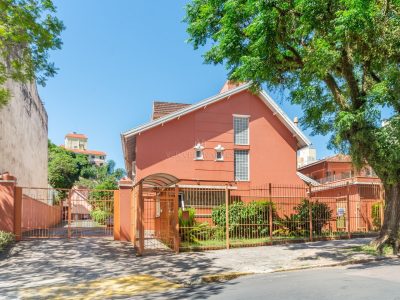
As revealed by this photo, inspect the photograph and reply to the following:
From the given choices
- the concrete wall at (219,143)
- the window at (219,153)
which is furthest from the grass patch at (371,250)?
the window at (219,153)

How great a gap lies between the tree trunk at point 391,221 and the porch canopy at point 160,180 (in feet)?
23.9

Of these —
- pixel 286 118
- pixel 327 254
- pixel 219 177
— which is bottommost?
pixel 327 254

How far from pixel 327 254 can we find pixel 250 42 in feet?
24.4

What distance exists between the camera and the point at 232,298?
811 cm

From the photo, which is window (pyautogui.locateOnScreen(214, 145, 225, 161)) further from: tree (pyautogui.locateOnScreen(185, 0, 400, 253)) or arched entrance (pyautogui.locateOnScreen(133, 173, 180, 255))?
tree (pyautogui.locateOnScreen(185, 0, 400, 253))

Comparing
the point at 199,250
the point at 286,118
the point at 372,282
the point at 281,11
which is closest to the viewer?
the point at 372,282

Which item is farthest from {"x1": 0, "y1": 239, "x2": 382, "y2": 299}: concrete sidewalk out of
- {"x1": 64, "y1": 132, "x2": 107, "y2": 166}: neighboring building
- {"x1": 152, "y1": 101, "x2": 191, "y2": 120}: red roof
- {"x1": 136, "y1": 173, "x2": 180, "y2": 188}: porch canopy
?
{"x1": 64, "y1": 132, "x2": 107, "y2": 166}: neighboring building

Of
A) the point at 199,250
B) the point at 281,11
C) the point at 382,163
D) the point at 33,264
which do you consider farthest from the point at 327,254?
the point at 33,264

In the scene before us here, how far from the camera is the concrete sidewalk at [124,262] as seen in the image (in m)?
10.4

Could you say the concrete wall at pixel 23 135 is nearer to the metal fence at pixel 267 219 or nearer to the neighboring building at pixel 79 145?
the metal fence at pixel 267 219

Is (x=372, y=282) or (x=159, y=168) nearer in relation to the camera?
(x=372, y=282)

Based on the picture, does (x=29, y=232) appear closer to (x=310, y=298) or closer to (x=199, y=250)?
(x=199, y=250)

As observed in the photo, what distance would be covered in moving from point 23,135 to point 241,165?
1297cm

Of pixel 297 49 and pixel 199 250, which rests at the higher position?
pixel 297 49
